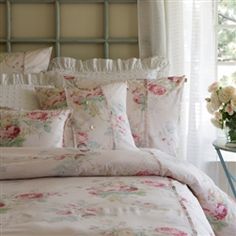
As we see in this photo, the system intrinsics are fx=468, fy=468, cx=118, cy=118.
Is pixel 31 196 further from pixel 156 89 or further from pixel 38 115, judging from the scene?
pixel 156 89

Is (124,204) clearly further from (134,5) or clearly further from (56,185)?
(134,5)

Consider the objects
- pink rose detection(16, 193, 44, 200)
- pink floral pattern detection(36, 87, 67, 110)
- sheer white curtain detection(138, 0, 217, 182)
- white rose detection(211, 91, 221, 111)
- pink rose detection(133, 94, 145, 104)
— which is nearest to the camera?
pink rose detection(16, 193, 44, 200)

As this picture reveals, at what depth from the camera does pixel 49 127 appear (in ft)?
6.71

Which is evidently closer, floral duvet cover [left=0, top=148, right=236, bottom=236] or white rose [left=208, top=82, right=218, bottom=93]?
floral duvet cover [left=0, top=148, right=236, bottom=236]

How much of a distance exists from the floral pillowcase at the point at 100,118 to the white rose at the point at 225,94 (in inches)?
21.4

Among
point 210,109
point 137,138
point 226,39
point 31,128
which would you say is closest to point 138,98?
point 137,138

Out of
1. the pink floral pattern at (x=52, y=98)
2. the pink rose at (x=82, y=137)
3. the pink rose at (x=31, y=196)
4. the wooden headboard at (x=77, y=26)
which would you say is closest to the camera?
the pink rose at (x=31, y=196)

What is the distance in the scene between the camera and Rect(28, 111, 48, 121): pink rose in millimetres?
2064

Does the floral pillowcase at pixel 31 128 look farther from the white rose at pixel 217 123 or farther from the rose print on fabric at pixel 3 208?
the white rose at pixel 217 123

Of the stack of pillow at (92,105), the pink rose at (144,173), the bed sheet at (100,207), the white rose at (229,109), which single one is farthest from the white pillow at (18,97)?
the white rose at (229,109)

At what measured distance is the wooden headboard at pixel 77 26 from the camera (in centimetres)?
283

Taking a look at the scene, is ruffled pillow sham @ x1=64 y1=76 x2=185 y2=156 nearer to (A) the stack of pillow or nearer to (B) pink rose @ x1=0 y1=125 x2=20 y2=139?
(A) the stack of pillow

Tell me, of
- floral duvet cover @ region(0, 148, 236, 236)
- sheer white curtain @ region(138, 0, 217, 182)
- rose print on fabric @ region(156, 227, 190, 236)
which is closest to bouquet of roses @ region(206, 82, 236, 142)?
sheer white curtain @ region(138, 0, 217, 182)

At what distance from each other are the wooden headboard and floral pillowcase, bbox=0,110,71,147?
83 centimetres
